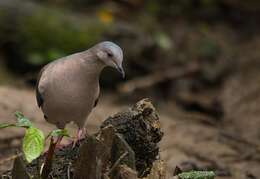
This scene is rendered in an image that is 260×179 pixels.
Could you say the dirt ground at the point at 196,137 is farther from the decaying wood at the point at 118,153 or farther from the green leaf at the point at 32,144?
the green leaf at the point at 32,144

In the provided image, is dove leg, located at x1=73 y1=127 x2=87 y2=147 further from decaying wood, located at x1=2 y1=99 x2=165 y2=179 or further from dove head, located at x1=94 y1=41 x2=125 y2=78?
dove head, located at x1=94 y1=41 x2=125 y2=78

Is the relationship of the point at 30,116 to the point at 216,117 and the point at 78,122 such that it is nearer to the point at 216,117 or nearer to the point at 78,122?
the point at 78,122

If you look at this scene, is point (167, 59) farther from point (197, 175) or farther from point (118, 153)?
point (118, 153)

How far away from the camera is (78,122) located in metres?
4.46

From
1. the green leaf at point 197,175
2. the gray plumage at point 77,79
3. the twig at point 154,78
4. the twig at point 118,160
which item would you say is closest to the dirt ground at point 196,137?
the twig at point 154,78

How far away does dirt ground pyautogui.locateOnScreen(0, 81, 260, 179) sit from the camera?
5.67 meters

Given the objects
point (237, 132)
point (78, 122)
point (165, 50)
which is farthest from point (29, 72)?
point (78, 122)

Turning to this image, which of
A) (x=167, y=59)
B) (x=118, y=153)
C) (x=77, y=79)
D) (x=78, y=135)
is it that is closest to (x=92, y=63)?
(x=77, y=79)

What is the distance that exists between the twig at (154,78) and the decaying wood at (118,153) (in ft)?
16.9

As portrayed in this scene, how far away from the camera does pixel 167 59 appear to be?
10141 mm

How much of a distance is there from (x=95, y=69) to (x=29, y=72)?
5.24 meters

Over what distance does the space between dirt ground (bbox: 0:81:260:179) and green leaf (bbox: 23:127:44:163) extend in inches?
63.7

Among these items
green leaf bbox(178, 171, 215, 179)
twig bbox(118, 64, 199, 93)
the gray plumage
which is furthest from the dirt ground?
green leaf bbox(178, 171, 215, 179)

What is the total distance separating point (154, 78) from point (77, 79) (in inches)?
214
